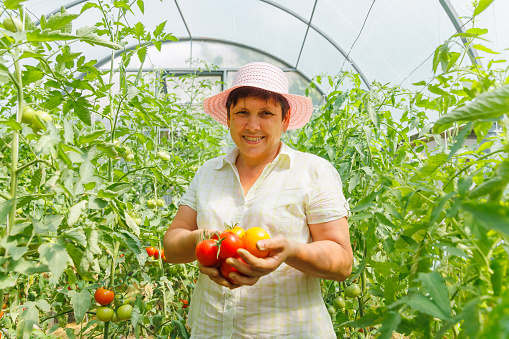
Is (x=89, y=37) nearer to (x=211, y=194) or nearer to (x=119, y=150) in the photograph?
(x=119, y=150)

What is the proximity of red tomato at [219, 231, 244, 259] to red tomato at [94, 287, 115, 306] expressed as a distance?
2.66 ft

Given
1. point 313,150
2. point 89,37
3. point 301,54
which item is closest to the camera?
point 89,37

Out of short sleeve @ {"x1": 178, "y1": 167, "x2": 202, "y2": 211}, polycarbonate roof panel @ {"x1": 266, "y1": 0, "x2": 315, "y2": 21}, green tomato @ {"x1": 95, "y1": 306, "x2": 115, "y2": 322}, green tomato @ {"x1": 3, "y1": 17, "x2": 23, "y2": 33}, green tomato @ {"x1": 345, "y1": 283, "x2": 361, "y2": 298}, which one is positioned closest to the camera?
green tomato @ {"x1": 3, "y1": 17, "x2": 23, "y2": 33}

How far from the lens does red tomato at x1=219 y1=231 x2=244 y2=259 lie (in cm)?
100

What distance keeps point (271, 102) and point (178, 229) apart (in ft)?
1.86

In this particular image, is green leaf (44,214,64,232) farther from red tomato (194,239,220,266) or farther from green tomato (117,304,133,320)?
green tomato (117,304,133,320)

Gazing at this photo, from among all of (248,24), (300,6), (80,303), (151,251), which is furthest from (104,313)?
(248,24)

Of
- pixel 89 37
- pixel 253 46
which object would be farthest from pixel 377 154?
pixel 253 46

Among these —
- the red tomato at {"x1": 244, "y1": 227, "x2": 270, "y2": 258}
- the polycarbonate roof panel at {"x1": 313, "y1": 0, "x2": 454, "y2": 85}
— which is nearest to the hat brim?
the red tomato at {"x1": 244, "y1": 227, "x2": 270, "y2": 258}

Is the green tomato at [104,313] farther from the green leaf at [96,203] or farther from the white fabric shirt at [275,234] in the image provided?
the green leaf at [96,203]

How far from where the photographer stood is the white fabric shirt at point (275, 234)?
116cm

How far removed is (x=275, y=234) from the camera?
47.9 inches

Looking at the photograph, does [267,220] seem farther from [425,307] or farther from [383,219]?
[425,307]

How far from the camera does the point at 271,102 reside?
52.9 inches
